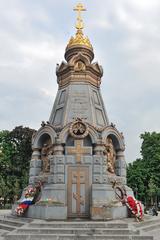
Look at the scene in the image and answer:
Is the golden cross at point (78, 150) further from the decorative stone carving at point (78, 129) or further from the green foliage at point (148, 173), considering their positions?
the green foliage at point (148, 173)

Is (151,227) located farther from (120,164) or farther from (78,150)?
(78,150)

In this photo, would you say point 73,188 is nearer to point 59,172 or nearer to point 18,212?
point 59,172

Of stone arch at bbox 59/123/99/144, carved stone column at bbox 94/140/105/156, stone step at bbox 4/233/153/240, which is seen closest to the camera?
stone step at bbox 4/233/153/240

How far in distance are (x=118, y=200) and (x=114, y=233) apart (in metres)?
3.66

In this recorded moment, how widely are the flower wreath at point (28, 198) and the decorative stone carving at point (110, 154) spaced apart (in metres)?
3.70

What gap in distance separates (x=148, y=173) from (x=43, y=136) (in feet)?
71.9

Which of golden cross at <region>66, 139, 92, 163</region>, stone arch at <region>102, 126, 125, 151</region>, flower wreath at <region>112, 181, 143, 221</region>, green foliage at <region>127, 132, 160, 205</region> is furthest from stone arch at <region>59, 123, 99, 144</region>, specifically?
green foliage at <region>127, 132, 160, 205</region>

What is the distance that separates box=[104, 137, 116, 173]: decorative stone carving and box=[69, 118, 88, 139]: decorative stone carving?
57.7 inches

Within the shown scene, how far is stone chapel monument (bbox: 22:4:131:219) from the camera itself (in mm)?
13250

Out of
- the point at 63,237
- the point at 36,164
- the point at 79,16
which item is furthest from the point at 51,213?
the point at 79,16

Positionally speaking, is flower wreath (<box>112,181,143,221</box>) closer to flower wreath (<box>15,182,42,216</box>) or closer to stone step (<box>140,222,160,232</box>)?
stone step (<box>140,222,160,232</box>)

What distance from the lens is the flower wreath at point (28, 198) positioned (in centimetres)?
1370

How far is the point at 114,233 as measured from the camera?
34.1 feet

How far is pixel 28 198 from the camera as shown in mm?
14141
